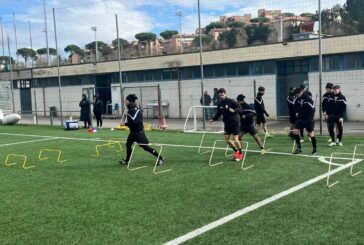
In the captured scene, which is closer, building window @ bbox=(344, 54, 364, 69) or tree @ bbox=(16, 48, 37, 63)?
building window @ bbox=(344, 54, 364, 69)

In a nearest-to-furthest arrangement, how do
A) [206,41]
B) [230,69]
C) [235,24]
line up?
[230,69] < [235,24] < [206,41]

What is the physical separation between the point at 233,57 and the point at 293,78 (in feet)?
13.0

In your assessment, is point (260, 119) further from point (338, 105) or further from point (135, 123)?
point (135, 123)

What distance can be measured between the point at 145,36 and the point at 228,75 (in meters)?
6.20

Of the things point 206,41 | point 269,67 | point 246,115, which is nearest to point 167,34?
point 206,41

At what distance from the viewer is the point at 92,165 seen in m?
11.9

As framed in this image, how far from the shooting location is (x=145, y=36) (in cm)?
2939

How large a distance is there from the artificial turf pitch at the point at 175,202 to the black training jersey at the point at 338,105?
4.62ft

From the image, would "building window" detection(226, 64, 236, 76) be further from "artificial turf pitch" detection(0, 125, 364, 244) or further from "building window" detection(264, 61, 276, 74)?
"artificial turf pitch" detection(0, 125, 364, 244)

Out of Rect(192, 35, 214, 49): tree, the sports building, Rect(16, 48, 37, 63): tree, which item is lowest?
the sports building

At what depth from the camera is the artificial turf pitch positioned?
5977 mm

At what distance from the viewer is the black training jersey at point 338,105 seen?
44.1 feet

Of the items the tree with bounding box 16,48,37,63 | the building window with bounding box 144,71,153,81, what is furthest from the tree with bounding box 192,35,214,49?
the tree with bounding box 16,48,37,63

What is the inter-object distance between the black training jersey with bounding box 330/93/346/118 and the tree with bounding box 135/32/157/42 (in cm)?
1592
